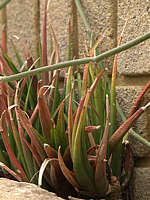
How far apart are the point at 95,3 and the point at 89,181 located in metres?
0.54

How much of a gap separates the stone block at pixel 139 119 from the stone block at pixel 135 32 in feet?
0.16

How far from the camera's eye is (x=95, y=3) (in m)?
1.00

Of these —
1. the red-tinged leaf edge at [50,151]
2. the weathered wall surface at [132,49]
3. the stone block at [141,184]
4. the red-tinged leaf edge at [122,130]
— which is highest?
the weathered wall surface at [132,49]

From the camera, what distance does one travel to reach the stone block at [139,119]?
33.9 inches

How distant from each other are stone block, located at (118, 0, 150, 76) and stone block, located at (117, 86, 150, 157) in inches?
1.9

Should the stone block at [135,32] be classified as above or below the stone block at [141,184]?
above

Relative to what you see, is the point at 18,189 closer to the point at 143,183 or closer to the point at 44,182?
the point at 44,182

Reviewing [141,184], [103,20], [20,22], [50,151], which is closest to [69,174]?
[50,151]

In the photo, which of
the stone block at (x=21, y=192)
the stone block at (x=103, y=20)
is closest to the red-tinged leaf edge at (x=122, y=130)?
the stone block at (x=21, y=192)

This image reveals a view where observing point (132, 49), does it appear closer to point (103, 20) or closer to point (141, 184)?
point (103, 20)

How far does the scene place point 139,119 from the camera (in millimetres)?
865

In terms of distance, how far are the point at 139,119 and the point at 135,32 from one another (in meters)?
0.23

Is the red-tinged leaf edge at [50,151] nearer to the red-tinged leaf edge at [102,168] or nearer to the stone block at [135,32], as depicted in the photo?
the red-tinged leaf edge at [102,168]

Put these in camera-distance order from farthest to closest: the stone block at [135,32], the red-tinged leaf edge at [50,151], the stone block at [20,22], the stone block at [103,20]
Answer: the stone block at [20,22]
the stone block at [103,20]
the stone block at [135,32]
the red-tinged leaf edge at [50,151]
